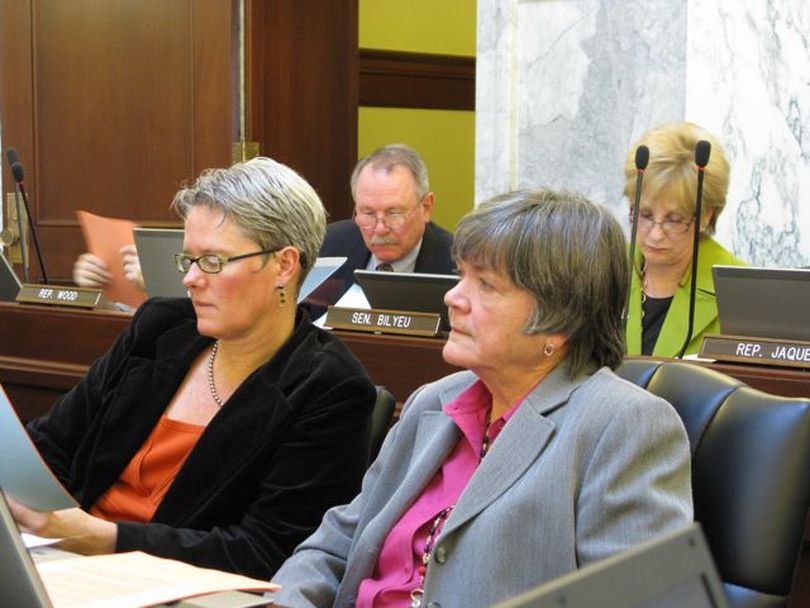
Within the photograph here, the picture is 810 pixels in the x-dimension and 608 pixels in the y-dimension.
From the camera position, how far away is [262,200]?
2.47 metres

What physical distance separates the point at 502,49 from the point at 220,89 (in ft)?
4.38

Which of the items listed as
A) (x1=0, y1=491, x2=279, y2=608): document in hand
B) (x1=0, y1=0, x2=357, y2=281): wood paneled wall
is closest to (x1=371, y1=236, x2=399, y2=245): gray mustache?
(x1=0, y1=0, x2=357, y2=281): wood paneled wall

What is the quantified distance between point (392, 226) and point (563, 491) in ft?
9.39

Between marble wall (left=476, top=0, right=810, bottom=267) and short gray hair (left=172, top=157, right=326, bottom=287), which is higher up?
marble wall (left=476, top=0, right=810, bottom=267)

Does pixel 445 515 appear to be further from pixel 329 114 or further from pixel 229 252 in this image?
pixel 329 114

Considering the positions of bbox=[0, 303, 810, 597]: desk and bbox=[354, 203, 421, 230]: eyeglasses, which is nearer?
bbox=[0, 303, 810, 597]: desk

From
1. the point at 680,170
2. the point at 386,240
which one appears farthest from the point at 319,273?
the point at 386,240

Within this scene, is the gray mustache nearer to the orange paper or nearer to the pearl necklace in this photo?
the orange paper

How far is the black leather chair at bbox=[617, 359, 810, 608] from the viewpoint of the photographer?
1796 millimetres

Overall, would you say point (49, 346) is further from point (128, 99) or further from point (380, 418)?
point (128, 99)

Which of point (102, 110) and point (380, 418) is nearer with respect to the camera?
point (380, 418)

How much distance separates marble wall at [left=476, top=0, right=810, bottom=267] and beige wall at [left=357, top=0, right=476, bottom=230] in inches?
119

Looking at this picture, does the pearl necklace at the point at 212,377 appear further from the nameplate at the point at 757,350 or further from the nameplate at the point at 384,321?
the nameplate at the point at 757,350

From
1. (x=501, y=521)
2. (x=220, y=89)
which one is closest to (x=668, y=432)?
(x=501, y=521)
